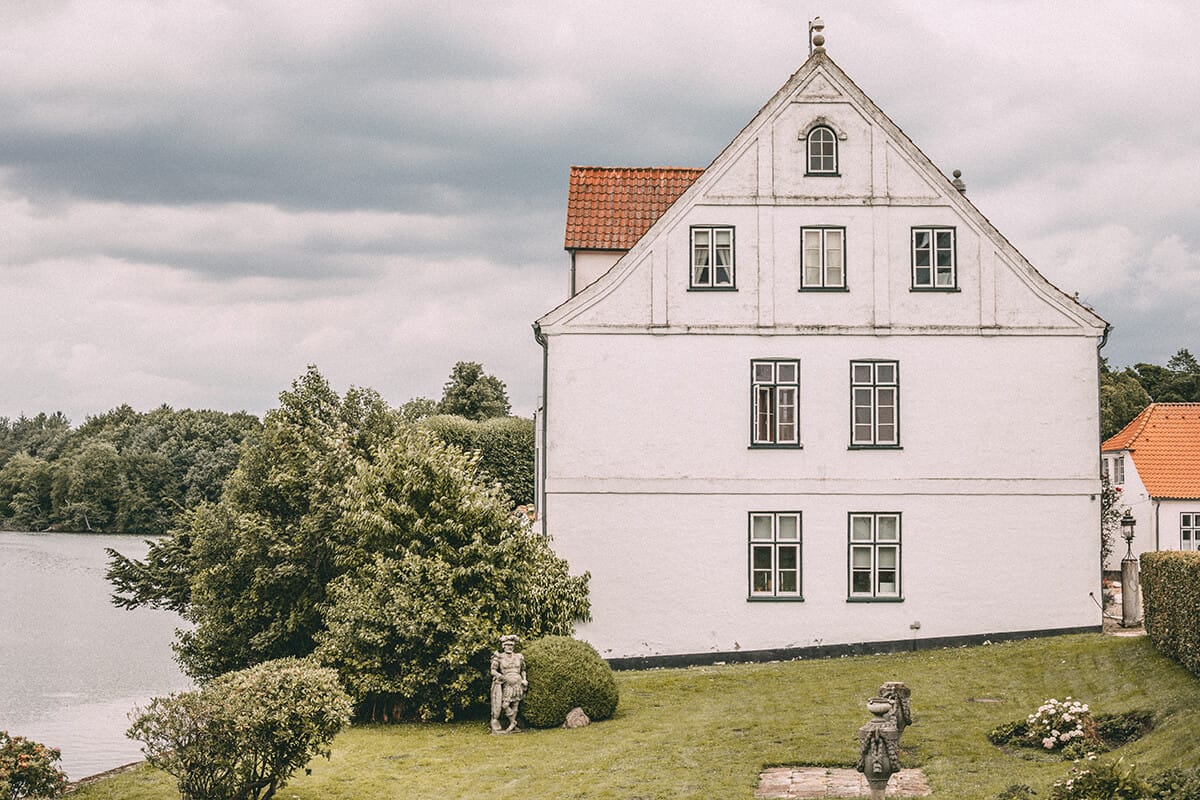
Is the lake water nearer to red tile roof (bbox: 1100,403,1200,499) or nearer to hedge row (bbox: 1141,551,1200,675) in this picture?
hedge row (bbox: 1141,551,1200,675)

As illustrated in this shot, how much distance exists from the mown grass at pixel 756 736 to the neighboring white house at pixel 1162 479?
16.1 metres

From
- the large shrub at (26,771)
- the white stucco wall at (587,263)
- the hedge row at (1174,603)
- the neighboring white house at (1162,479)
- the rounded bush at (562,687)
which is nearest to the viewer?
the large shrub at (26,771)

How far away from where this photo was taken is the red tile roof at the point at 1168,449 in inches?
1540

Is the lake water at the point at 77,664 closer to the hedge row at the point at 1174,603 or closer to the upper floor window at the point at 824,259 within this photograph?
the upper floor window at the point at 824,259

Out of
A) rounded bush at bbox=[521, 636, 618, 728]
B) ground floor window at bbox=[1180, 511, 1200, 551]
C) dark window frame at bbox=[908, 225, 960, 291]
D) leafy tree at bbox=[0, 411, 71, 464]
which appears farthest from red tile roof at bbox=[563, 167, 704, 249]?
leafy tree at bbox=[0, 411, 71, 464]

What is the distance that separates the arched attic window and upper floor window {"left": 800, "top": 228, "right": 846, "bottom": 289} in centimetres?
131

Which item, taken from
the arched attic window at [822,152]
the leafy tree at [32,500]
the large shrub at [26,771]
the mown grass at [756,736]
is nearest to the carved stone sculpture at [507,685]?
the mown grass at [756,736]

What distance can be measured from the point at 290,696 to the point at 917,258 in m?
17.2

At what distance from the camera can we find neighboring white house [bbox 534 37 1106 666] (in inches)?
1024

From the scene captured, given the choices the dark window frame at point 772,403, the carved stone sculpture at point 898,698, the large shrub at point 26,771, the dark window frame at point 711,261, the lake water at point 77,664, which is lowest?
the lake water at point 77,664

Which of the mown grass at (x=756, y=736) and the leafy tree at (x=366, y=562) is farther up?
the leafy tree at (x=366, y=562)

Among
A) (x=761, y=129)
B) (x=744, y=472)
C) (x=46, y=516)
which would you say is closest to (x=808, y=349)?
(x=744, y=472)

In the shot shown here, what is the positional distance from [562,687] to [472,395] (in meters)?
68.6

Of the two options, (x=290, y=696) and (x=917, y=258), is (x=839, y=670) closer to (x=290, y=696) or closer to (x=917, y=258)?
(x=917, y=258)
